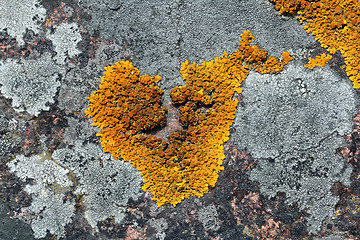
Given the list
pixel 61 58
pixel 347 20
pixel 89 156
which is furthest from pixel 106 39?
pixel 347 20

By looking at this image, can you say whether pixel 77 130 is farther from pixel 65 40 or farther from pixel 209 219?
pixel 209 219

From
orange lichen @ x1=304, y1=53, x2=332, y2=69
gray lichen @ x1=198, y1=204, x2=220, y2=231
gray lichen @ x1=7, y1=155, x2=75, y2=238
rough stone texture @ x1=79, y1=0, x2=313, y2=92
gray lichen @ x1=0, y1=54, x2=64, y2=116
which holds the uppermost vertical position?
rough stone texture @ x1=79, y1=0, x2=313, y2=92

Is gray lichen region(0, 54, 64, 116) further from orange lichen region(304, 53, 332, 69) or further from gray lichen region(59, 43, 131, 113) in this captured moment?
orange lichen region(304, 53, 332, 69)

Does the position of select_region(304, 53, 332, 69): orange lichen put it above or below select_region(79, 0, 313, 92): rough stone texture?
below

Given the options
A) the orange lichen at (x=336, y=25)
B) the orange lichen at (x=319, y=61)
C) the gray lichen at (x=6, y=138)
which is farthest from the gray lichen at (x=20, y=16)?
the orange lichen at (x=319, y=61)

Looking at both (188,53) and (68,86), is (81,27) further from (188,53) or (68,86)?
(188,53)

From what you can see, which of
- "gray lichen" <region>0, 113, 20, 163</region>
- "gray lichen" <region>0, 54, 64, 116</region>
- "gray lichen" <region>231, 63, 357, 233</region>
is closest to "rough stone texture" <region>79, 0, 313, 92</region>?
"gray lichen" <region>231, 63, 357, 233</region>

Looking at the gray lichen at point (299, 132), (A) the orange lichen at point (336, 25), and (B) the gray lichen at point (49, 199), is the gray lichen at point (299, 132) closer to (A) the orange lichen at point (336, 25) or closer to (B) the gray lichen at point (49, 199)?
(A) the orange lichen at point (336, 25)
